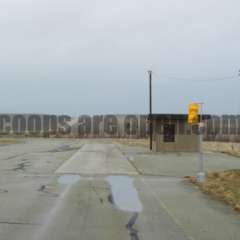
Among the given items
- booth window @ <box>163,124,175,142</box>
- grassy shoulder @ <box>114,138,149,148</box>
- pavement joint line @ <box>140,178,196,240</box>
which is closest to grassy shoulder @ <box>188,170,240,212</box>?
pavement joint line @ <box>140,178,196,240</box>

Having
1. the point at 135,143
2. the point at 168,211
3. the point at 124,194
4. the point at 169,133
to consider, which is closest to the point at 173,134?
the point at 169,133

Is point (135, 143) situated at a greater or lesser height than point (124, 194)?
greater

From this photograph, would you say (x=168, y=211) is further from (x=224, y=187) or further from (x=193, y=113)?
(x=193, y=113)

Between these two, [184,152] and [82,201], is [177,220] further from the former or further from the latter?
[184,152]

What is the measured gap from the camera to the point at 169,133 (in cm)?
5216

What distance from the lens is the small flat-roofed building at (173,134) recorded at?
51.9 meters

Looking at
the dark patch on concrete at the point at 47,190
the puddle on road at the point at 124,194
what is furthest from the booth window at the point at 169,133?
the dark patch on concrete at the point at 47,190

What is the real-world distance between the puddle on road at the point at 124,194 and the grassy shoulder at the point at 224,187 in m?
2.36

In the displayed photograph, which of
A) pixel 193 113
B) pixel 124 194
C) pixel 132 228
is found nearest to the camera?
pixel 132 228

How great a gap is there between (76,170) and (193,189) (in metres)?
8.74

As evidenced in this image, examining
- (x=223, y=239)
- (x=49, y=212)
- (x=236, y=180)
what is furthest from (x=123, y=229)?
(x=236, y=180)

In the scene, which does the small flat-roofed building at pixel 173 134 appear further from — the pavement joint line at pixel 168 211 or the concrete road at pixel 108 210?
the pavement joint line at pixel 168 211

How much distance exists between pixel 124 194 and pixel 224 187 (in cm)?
419

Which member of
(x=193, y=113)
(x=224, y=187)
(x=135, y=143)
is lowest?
(x=224, y=187)
